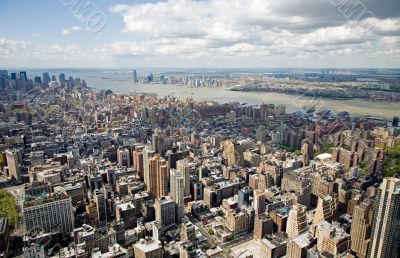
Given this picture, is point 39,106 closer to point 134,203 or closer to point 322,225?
point 134,203

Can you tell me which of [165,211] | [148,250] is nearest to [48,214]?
[165,211]

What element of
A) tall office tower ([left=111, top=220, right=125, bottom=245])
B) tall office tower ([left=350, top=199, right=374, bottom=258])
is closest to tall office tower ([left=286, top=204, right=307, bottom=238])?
tall office tower ([left=350, top=199, right=374, bottom=258])

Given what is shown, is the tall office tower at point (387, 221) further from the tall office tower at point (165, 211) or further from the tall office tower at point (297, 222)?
the tall office tower at point (165, 211)

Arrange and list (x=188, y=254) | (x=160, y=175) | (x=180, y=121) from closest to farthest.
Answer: (x=188, y=254), (x=160, y=175), (x=180, y=121)

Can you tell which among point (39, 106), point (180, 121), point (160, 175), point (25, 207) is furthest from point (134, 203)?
point (39, 106)

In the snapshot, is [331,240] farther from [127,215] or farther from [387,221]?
[127,215]

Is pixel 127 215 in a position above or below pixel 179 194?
below
